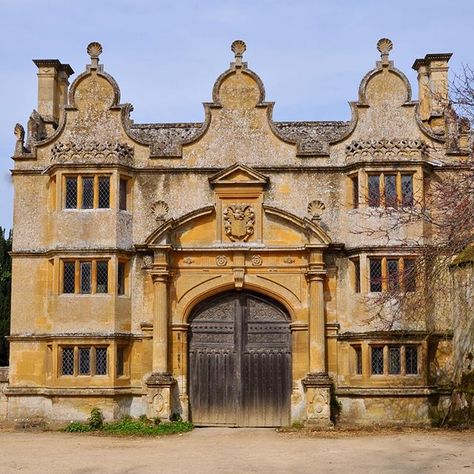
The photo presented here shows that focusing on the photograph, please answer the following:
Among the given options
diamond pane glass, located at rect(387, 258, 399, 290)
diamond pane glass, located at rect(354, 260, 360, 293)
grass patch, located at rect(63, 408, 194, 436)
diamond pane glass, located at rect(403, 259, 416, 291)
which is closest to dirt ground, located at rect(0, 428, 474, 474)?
grass patch, located at rect(63, 408, 194, 436)

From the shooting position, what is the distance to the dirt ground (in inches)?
586

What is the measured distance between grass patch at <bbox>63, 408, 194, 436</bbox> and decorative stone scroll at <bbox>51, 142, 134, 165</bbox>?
636cm

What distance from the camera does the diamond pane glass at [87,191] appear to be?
Answer: 22.6 metres

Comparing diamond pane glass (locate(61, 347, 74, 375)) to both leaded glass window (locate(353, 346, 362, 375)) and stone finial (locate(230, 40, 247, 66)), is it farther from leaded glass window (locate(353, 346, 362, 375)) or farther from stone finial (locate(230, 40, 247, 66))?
stone finial (locate(230, 40, 247, 66))

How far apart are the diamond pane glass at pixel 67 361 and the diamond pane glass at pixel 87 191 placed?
3707 mm

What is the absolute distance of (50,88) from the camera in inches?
968

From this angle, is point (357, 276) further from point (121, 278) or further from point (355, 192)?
point (121, 278)

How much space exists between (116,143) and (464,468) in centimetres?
1235

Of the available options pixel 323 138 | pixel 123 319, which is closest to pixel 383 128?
pixel 323 138

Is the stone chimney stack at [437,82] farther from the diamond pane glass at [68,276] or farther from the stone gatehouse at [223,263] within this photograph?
the diamond pane glass at [68,276]

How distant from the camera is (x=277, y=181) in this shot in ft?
74.5

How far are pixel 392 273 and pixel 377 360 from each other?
7.30 ft

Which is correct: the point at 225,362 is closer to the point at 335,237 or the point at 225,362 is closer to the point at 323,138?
the point at 335,237

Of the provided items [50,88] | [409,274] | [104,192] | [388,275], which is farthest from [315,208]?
[50,88]
